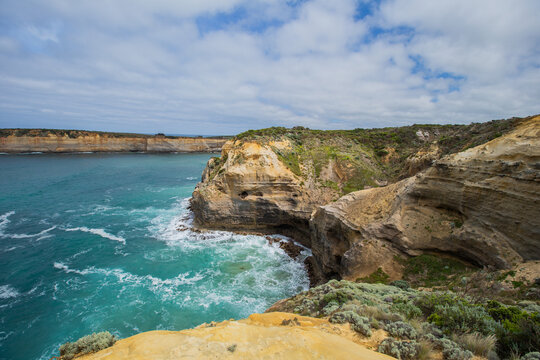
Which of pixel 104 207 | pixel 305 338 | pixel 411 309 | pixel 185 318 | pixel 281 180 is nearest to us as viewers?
pixel 305 338

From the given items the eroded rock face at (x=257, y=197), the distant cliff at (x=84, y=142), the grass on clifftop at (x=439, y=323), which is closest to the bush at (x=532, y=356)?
the grass on clifftop at (x=439, y=323)

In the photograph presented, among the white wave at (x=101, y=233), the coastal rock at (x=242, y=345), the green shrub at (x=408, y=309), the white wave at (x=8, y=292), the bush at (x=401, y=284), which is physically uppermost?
the coastal rock at (x=242, y=345)

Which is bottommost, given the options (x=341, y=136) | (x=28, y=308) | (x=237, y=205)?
(x=28, y=308)

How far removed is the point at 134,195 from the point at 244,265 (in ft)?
93.0

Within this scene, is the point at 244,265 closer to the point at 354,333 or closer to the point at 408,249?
the point at 408,249

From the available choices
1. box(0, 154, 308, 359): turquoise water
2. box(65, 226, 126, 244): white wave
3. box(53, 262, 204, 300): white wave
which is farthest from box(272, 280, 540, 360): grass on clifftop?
box(65, 226, 126, 244): white wave

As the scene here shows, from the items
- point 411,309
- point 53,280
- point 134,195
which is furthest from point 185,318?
point 134,195

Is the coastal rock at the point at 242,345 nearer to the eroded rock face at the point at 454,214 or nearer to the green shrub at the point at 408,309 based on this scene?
the green shrub at the point at 408,309

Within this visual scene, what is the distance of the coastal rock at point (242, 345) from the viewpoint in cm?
482

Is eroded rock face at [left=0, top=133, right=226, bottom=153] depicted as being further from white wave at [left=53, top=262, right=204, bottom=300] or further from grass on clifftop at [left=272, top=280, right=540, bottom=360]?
grass on clifftop at [left=272, top=280, right=540, bottom=360]

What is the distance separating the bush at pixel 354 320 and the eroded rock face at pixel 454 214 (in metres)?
7.31

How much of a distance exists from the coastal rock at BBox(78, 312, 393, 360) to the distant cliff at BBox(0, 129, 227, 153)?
108m

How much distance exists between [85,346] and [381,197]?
15.9 meters

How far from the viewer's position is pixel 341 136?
36.5 metres
